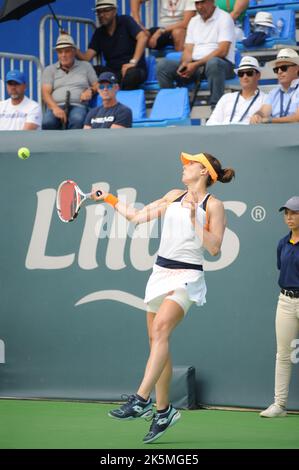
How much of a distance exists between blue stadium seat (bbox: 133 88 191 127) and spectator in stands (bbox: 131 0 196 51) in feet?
4.32

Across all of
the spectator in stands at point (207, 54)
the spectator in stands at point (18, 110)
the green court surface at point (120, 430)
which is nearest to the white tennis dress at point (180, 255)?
the green court surface at point (120, 430)

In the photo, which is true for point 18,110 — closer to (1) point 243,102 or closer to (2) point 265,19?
(1) point 243,102

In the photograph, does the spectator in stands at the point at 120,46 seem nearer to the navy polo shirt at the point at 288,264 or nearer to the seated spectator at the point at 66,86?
the seated spectator at the point at 66,86

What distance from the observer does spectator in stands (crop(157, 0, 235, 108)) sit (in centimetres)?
1109

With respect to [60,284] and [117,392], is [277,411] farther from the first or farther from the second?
[60,284]

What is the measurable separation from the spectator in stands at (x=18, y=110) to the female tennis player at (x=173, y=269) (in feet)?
12.5

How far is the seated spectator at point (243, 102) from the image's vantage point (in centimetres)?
1013

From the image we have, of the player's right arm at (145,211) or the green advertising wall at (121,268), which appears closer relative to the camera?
the player's right arm at (145,211)

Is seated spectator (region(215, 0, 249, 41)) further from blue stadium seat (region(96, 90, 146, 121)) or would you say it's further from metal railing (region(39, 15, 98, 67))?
metal railing (region(39, 15, 98, 67))

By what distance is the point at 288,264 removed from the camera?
27.9 feet

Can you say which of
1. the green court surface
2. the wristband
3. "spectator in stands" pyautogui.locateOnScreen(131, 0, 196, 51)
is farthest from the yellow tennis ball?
"spectator in stands" pyautogui.locateOnScreen(131, 0, 196, 51)

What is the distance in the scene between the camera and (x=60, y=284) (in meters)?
9.70

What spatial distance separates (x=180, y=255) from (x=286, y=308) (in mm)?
1582
